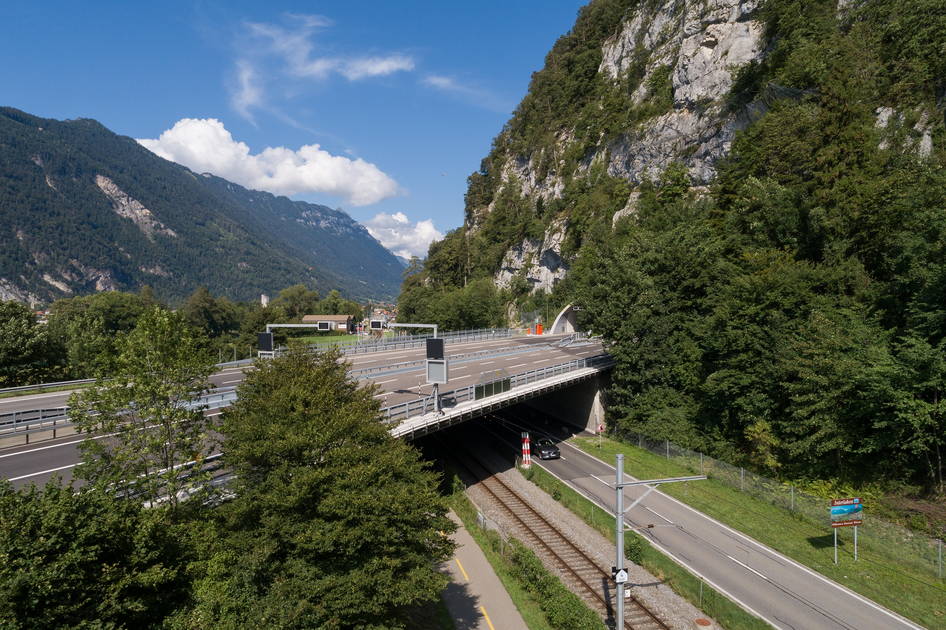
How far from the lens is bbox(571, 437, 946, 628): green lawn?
16484 millimetres

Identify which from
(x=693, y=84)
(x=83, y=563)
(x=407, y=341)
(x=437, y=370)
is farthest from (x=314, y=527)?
(x=693, y=84)

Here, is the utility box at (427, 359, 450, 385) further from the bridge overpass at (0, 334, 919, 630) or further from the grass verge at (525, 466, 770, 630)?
the grass verge at (525, 466, 770, 630)

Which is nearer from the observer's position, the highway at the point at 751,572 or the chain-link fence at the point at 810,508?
the highway at the point at 751,572

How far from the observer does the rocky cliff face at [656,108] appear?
62531mm

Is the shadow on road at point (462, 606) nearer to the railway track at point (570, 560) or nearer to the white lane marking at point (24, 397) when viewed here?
the railway track at point (570, 560)

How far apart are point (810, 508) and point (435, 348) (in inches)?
766

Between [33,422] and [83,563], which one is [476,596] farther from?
[33,422]

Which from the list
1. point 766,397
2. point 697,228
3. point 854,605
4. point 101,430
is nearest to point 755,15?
point 697,228

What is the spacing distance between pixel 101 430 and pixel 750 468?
3146 centimetres

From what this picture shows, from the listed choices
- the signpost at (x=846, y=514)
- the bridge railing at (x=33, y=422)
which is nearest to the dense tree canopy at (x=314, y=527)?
the bridge railing at (x=33, y=422)

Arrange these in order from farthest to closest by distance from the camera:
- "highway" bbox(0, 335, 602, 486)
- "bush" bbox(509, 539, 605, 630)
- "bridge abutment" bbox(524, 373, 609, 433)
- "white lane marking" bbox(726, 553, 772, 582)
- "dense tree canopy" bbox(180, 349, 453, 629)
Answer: "bridge abutment" bbox(524, 373, 609, 433) < "white lane marking" bbox(726, 553, 772, 582) < "highway" bbox(0, 335, 602, 486) < "bush" bbox(509, 539, 605, 630) < "dense tree canopy" bbox(180, 349, 453, 629)

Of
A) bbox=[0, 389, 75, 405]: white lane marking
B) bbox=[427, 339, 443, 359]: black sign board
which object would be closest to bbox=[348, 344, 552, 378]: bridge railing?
bbox=[427, 339, 443, 359]: black sign board

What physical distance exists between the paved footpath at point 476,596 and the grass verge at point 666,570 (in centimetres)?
596

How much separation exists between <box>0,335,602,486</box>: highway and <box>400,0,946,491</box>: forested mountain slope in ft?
27.7
